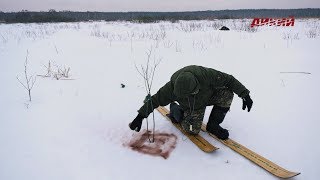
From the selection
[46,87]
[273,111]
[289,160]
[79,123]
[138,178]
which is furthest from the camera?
[46,87]

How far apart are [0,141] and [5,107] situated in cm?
102

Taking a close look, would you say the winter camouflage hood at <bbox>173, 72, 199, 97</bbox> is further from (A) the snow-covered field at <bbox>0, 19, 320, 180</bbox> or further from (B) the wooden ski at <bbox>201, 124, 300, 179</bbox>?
(B) the wooden ski at <bbox>201, 124, 300, 179</bbox>

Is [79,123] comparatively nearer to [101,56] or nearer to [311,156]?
[311,156]

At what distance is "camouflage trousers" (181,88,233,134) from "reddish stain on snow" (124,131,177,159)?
0.73ft

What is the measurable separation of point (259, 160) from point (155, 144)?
1.13 metres

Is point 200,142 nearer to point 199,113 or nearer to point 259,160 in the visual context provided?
point 199,113

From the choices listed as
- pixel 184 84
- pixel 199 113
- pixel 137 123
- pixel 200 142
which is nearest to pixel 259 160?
pixel 200 142

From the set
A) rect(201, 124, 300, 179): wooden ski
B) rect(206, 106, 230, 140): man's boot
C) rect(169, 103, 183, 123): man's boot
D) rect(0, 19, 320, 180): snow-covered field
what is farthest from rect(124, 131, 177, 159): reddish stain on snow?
rect(201, 124, 300, 179): wooden ski

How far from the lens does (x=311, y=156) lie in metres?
2.89

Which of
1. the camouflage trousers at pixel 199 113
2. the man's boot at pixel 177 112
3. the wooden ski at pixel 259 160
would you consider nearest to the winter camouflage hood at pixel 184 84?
the camouflage trousers at pixel 199 113

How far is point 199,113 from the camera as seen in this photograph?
3254 millimetres

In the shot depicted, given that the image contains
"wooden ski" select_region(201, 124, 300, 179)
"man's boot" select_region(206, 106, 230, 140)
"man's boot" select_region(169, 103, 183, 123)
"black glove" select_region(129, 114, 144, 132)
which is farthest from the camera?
"man's boot" select_region(169, 103, 183, 123)

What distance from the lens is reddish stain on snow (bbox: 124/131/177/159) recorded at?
9.97ft

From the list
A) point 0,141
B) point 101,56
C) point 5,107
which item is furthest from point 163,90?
point 101,56
